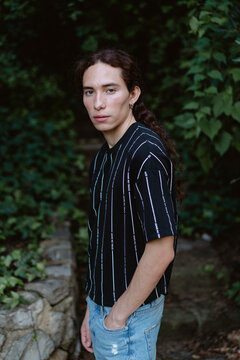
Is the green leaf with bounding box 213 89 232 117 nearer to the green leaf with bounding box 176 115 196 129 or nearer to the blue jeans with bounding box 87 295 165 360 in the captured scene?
the green leaf with bounding box 176 115 196 129

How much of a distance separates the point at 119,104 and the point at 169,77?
4.12m

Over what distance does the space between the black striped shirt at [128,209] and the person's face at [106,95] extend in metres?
0.08

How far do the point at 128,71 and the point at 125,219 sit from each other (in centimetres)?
58

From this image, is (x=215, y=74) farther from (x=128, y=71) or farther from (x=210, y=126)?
(x=128, y=71)

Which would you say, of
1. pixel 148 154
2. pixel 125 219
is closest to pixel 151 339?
pixel 125 219

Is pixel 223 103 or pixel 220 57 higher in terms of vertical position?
pixel 220 57

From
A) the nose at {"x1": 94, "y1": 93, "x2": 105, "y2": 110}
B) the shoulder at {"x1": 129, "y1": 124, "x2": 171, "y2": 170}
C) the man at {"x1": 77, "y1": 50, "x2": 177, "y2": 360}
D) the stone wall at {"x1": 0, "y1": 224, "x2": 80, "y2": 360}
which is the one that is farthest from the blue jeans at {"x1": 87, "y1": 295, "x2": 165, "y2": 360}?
the stone wall at {"x1": 0, "y1": 224, "x2": 80, "y2": 360}

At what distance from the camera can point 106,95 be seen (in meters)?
1.54

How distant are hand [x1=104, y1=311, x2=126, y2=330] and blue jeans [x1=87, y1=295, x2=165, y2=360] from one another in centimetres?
1

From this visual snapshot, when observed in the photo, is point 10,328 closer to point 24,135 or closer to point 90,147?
point 24,135

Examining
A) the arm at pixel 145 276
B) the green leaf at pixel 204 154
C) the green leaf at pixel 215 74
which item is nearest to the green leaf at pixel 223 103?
the green leaf at pixel 215 74

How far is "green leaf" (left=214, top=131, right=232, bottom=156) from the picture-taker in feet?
9.62

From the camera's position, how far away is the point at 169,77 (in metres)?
5.46

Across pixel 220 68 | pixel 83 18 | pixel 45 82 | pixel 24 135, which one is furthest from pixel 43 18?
pixel 45 82
